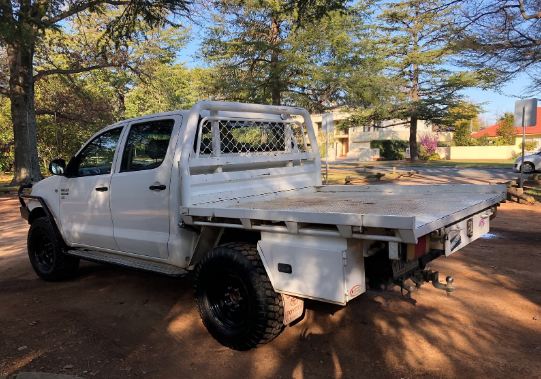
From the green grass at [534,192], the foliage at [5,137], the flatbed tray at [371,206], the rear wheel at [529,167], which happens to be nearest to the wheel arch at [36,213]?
the flatbed tray at [371,206]

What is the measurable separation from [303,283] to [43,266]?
4.17 meters

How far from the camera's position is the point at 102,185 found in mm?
5039

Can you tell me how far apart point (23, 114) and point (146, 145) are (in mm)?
16455

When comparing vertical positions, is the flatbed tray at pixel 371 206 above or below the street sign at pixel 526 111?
below

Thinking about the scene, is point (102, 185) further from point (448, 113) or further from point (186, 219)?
point (448, 113)

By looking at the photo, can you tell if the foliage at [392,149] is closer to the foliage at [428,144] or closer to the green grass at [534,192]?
the foliage at [428,144]

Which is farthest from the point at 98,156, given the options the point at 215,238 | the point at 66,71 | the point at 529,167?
the point at 529,167

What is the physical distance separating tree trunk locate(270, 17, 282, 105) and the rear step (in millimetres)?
17063

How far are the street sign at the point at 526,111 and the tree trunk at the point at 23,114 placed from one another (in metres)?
16.9

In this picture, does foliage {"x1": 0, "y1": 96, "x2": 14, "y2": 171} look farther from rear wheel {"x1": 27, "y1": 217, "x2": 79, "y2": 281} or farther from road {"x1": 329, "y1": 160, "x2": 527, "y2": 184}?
rear wheel {"x1": 27, "y1": 217, "x2": 79, "y2": 281}

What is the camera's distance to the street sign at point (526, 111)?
40.6 ft

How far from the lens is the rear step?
4340mm

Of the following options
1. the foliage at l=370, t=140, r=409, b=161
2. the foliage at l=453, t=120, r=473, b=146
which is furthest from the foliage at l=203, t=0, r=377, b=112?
the foliage at l=453, t=120, r=473, b=146

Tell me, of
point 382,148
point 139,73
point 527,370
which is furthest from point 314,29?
point 382,148
